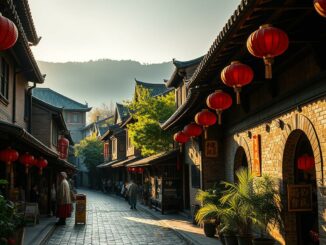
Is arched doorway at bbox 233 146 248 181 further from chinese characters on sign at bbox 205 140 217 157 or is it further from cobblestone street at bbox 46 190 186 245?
cobblestone street at bbox 46 190 186 245

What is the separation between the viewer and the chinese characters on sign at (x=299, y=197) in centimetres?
957

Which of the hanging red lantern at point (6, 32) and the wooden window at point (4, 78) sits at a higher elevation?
the wooden window at point (4, 78)

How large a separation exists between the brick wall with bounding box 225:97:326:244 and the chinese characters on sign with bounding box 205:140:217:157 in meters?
2.75

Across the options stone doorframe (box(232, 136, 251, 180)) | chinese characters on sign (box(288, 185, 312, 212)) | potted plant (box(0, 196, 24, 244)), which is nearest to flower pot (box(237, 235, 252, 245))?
chinese characters on sign (box(288, 185, 312, 212))

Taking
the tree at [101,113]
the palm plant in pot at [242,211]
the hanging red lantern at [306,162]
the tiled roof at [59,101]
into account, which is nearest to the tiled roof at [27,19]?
the palm plant in pot at [242,211]

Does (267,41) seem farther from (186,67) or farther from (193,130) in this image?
(186,67)

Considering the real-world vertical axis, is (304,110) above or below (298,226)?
above

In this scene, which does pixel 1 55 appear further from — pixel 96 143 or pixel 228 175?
pixel 96 143

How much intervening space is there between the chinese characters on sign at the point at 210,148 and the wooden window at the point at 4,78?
713cm

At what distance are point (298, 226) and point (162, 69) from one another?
18610 cm

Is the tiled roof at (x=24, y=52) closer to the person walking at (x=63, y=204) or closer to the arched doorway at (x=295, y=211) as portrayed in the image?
the person walking at (x=63, y=204)

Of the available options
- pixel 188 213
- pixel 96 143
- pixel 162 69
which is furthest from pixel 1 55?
pixel 162 69

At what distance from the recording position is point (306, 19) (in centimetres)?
771

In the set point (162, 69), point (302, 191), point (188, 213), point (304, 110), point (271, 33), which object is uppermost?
point (162, 69)
